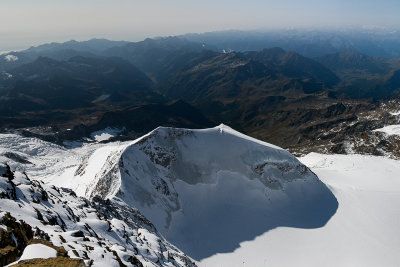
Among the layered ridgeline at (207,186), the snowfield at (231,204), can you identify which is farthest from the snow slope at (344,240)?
the layered ridgeline at (207,186)

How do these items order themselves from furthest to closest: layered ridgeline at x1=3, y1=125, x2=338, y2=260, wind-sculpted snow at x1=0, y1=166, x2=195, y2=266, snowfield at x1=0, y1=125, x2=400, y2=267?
1. layered ridgeline at x1=3, y1=125, x2=338, y2=260
2. snowfield at x1=0, y1=125, x2=400, y2=267
3. wind-sculpted snow at x1=0, y1=166, x2=195, y2=266

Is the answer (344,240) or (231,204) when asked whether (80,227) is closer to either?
(231,204)

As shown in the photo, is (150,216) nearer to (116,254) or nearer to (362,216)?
(116,254)

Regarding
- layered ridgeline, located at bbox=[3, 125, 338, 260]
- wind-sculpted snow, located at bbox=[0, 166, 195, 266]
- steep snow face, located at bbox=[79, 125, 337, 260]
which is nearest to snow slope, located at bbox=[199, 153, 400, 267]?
layered ridgeline, located at bbox=[3, 125, 338, 260]

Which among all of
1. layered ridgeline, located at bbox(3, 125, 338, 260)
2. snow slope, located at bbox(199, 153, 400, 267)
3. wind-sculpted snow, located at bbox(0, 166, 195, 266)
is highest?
wind-sculpted snow, located at bbox(0, 166, 195, 266)

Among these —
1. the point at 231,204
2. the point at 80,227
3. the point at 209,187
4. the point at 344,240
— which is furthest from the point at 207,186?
the point at 80,227

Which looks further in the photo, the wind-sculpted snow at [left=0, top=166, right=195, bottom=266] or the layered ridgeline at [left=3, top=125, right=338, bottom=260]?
the layered ridgeline at [left=3, top=125, right=338, bottom=260]

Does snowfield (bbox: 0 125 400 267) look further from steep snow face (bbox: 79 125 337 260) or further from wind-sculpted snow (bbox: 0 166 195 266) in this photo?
wind-sculpted snow (bbox: 0 166 195 266)
